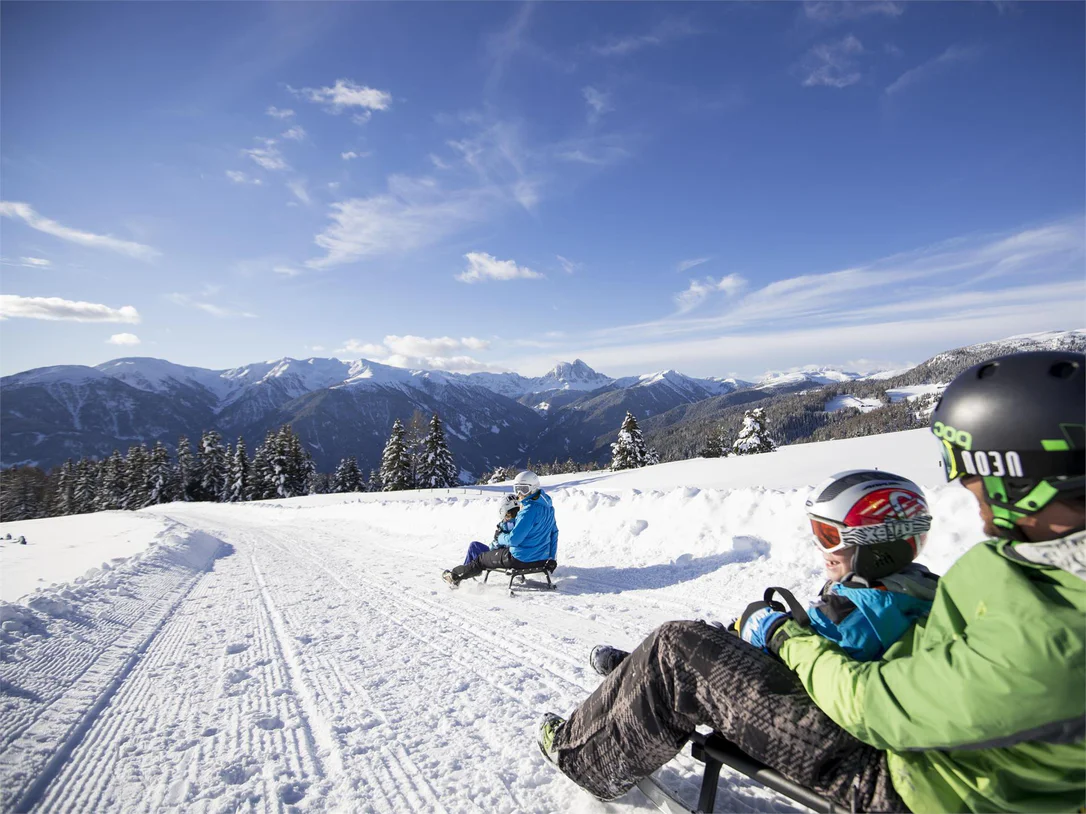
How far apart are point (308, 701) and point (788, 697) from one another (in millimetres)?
3736

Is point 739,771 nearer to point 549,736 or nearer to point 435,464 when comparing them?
point 549,736

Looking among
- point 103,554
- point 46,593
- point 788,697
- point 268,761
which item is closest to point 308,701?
point 268,761

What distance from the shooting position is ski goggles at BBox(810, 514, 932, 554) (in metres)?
2.58

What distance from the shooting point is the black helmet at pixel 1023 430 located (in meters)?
1.55

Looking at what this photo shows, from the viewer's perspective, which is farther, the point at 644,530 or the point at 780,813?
the point at 644,530

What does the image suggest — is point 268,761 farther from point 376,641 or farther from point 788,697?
point 788,697

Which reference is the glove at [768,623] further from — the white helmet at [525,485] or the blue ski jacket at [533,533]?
the white helmet at [525,485]

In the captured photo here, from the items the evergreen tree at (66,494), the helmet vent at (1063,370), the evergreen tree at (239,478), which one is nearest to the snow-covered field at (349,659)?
the helmet vent at (1063,370)

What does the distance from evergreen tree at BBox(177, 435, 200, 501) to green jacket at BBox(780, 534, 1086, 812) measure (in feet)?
219

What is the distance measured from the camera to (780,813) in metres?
2.68

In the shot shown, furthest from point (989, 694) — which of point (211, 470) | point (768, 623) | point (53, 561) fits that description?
point (211, 470)

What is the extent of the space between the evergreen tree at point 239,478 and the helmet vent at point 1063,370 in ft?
198

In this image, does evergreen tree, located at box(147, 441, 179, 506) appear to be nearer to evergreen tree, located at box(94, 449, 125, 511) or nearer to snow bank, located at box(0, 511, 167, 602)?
evergreen tree, located at box(94, 449, 125, 511)

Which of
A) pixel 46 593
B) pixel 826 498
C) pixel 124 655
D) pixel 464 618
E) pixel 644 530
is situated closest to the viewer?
pixel 826 498
